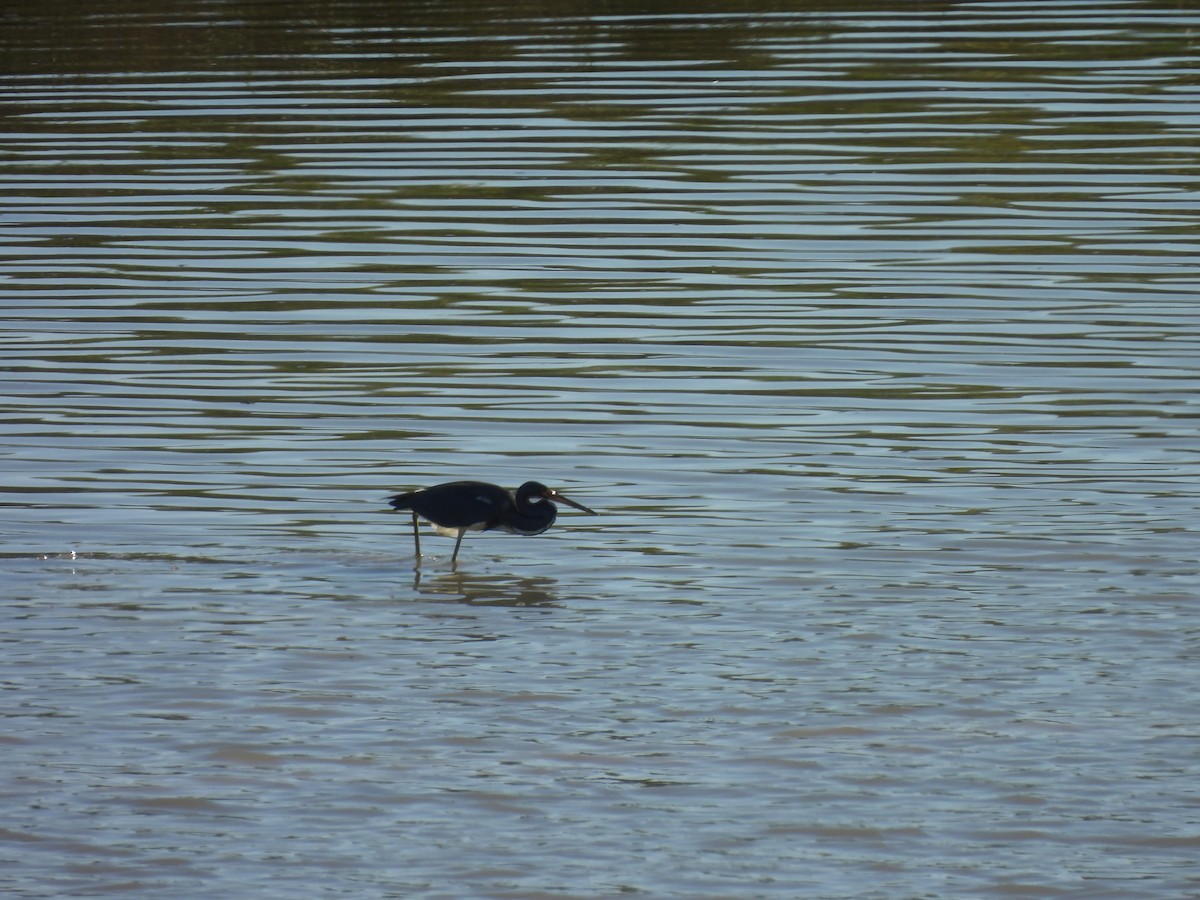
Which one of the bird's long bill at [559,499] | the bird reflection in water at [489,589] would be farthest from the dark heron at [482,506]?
the bird reflection in water at [489,589]

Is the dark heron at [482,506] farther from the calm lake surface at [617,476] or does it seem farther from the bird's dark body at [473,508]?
the calm lake surface at [617,476]

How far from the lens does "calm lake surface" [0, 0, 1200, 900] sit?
7.83 m

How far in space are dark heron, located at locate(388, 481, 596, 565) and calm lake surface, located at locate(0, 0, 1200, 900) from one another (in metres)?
0.23

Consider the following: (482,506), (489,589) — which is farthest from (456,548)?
(489,589)

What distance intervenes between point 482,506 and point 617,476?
1311mm

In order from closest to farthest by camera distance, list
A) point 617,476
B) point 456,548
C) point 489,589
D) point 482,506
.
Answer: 1. point 489,589
2. point 482,506
3. point 456,548
4. point 617,476

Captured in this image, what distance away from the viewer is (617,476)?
11898 mm

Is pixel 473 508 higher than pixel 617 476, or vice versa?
pixel 473 508

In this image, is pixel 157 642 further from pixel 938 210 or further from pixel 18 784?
pixel 938 210

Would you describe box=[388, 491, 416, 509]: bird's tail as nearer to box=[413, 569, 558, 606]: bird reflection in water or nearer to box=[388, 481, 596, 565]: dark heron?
box=[388, 481, 596, 565]: dark heron

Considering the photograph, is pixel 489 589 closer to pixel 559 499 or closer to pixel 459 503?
pixel 459 503

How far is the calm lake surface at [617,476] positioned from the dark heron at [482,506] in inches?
9.1

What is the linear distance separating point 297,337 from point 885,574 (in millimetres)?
5512

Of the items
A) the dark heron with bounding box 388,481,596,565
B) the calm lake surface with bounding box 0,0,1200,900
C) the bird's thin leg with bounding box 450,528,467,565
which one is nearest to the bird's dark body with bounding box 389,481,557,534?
the dark heron with bounding box 388,481,596,565
